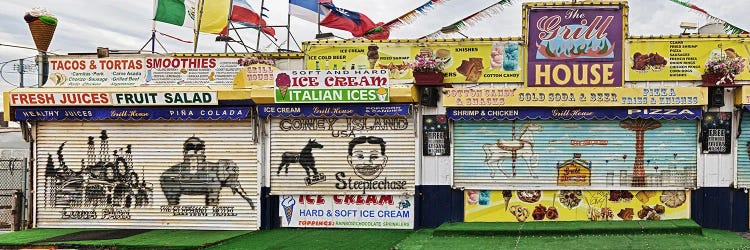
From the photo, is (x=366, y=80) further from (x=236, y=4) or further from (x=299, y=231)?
(x=236, y=4)

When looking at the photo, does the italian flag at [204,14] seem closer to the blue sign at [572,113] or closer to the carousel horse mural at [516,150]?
the blue sign at [572,113]

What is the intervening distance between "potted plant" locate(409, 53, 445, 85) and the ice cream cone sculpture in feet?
31.3

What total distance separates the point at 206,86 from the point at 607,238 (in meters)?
9.61

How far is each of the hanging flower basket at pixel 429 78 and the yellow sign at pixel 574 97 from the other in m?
0.30

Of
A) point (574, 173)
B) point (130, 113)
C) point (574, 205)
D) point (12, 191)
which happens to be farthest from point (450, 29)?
point (12, 191)

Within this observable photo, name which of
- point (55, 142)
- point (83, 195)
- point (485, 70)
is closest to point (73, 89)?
point (55, 142)

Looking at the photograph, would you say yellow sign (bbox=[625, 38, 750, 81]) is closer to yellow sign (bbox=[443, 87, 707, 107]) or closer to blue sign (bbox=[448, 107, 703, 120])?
yellow sign (bbox=[443, 87, 707, 107])

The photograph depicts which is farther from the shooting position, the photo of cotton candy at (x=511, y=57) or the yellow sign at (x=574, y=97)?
the photo of cotton candy at (x=511, y=57)

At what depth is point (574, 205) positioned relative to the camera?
1241 cm

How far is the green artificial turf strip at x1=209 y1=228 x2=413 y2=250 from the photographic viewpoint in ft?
36.3

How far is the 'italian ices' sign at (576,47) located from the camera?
12.2 metres

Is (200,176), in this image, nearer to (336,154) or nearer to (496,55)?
(336,154)

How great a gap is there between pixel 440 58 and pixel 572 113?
3.24 m

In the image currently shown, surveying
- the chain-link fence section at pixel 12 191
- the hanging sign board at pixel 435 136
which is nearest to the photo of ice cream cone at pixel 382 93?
the hanging sign board at pixel 435 136
